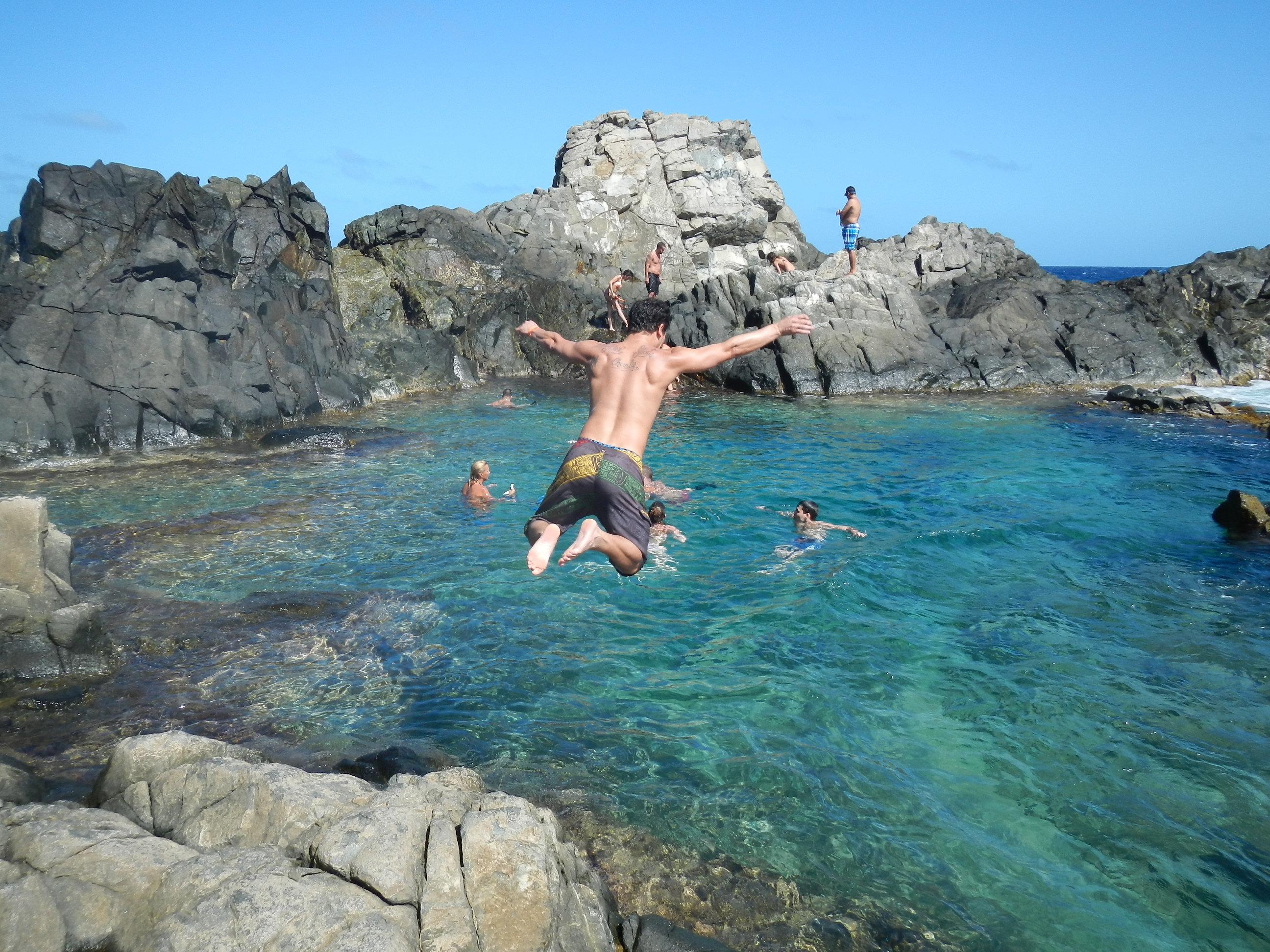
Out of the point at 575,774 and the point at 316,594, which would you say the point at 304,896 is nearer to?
the point at 575,774

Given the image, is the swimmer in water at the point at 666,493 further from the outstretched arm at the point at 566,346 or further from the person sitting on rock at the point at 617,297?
the person sitting on rock at the point at 617,297

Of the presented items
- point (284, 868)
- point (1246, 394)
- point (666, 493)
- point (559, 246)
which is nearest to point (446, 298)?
point (559, 246)

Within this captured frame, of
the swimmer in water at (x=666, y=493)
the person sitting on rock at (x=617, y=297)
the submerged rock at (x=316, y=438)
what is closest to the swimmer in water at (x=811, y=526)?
the swimmer in water at (x=666, y=493)

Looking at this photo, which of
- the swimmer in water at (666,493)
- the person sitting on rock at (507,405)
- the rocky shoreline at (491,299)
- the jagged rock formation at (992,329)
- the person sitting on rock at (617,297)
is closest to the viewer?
the swimmer in water at (666,493)

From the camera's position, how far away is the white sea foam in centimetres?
Answer: 2471

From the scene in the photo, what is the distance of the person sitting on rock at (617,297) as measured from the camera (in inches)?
1097

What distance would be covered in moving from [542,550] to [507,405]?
1969 centimetres

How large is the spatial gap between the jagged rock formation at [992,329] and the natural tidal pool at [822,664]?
1088 cm

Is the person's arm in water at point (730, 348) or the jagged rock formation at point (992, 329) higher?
the jagged rock formation at point (992, 329)

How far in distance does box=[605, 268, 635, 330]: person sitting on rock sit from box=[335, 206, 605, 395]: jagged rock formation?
71 centimetres

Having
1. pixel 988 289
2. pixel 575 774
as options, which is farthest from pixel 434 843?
pixel 988 289

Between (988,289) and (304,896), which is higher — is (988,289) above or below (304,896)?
above

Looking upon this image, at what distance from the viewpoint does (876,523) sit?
48.3ft

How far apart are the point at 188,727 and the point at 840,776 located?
560 cm
